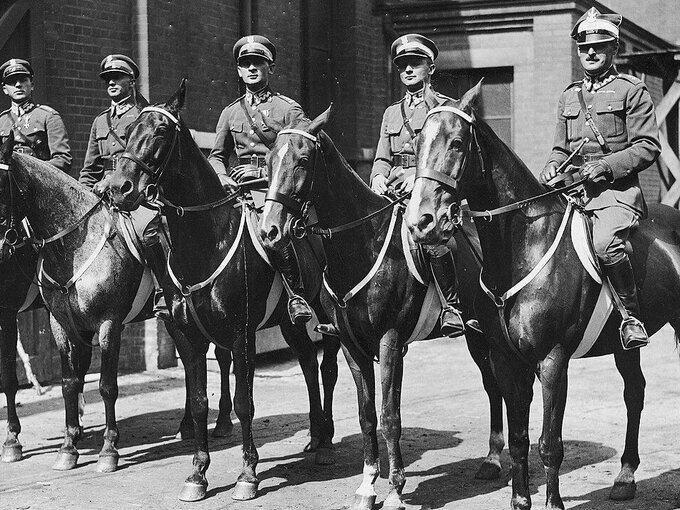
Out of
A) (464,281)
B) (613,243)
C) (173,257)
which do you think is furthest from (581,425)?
(173,257)

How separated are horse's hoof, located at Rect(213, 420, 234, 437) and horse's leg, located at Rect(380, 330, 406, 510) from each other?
Result: 2717mm

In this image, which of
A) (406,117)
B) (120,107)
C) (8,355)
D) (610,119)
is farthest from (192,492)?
(610,119)

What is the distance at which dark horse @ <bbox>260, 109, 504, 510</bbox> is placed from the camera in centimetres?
691

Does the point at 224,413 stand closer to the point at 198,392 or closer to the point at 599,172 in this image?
the point at 198,392

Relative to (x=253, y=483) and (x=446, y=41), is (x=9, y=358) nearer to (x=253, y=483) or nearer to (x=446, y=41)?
(x=253, y=483)

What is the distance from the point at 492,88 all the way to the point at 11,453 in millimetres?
10440

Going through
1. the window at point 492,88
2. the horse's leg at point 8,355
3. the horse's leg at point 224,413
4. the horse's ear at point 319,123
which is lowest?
the horse's leg at point 224,413

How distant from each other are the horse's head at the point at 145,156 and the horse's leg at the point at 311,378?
1.97 metres

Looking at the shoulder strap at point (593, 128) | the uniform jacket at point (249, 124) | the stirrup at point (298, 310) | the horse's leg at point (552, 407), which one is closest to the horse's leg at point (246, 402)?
the stirrup at point (298, 310)

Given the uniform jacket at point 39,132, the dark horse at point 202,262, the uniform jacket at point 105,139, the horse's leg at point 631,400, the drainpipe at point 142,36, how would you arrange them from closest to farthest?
1. the dark horse at point 202,262
2. the horse's leg at point 631,400
3. the uniform jacket at point 105,139
4. the uniform jacket at point 39,132
5. the drainpipe at point 142,36

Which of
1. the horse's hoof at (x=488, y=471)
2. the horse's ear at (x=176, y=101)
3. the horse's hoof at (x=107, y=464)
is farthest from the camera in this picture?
the horse's hoof at (x=107, y=464)

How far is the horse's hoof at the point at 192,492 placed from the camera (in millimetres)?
7301

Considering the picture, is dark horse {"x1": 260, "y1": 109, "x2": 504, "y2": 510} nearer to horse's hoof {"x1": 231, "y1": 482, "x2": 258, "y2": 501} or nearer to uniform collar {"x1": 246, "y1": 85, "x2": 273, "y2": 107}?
horse's hoof {"x1": 231, "y1": 482, "x2": 258, "y2": 501}

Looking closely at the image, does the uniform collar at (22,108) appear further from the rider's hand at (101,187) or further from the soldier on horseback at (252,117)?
the soldier on horseback at (252,117)
